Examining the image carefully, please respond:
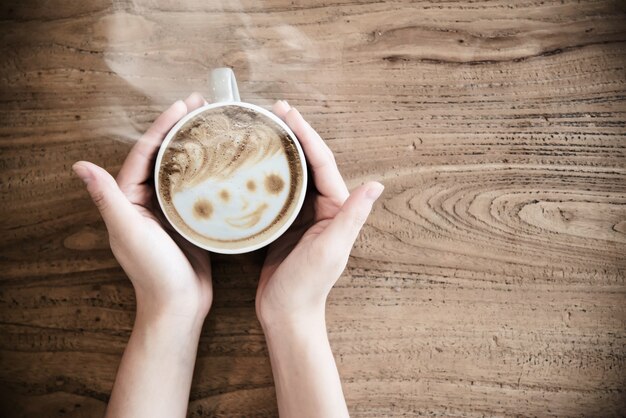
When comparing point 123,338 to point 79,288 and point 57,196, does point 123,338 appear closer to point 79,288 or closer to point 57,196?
point 79,288

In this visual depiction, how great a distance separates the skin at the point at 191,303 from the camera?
776 mm

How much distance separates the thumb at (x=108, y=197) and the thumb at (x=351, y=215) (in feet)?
1.00

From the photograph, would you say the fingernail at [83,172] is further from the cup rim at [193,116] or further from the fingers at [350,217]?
the fingers at [350,217]

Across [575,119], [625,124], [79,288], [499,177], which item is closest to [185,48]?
[79,288]

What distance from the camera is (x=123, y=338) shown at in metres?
0.93

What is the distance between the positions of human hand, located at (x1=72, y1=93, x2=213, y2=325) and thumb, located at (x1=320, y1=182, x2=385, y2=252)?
26 centimetres

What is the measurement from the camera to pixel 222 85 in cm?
77

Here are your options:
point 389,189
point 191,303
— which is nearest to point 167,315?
point 191,303

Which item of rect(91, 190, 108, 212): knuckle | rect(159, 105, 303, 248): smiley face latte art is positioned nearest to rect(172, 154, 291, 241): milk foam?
rect(159, 105, 303, 248): smiley face latte art

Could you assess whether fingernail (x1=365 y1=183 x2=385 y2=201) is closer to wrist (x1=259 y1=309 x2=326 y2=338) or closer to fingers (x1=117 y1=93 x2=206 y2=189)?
wrist (x1=259 y1=309 x2=326 y2=338)

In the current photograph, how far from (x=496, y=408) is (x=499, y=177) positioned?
1.54 ft


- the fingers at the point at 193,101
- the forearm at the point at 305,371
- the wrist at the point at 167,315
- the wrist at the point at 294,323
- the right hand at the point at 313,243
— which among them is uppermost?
the fingers at the point at 193,101

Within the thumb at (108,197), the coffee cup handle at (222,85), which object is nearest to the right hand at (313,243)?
the coffee cup handle at (222,85)

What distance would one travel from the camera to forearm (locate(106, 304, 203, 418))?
79cm
